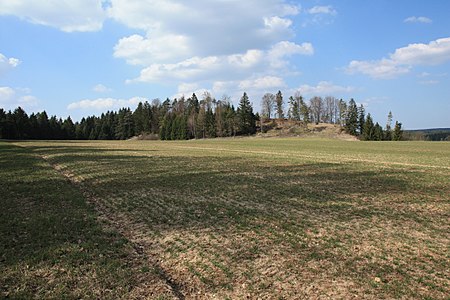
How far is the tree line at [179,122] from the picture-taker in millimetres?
112500

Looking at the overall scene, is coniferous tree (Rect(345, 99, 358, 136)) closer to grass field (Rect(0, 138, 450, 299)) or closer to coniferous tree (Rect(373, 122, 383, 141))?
coniferous tree (Rect(373, 122, 383, 141))

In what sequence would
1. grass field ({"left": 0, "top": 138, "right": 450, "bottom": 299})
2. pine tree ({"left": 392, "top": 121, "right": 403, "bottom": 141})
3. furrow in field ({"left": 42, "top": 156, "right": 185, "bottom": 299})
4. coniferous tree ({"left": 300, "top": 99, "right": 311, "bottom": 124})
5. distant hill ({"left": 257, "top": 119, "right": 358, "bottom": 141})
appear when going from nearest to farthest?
furrow in field ({"left": 42, "top": 156, "right": 185, "bottom": 299}) → grass field ({"left": 0, "top": 138, "right": 450, "bottom": 299}) → pine tree ({"left": 392, "top": 121, "right": 403, "bottom": 141}) → distant hill ({"left": 257, "top": 119, "right": 358, "bottom": 141}) → coniferous tree ({"left": 300, "top": 99, "right": 311, "bottom": 124})

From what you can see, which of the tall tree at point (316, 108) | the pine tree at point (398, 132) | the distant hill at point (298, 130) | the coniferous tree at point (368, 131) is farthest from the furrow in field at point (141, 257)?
the tall tree at point (316, 108)

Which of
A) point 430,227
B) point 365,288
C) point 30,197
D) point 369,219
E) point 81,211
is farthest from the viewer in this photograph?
point 30,197

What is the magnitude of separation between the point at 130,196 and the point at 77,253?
6880 millimetres

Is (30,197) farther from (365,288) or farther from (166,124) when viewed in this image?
(166,124)

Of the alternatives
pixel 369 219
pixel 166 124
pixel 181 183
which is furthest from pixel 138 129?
pixel 369 219

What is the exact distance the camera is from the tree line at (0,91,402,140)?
11250 cm

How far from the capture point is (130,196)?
1454cm

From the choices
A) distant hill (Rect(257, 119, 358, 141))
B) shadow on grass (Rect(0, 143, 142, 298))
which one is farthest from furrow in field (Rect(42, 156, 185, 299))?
distant hill (Rect(257, 119, 358, 141))

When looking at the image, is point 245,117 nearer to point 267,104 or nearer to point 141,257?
point 267,104

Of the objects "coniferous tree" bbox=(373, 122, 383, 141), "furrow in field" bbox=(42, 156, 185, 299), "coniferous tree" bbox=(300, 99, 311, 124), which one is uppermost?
"coniferous tree" bbox=(300, 99, 311, 124)

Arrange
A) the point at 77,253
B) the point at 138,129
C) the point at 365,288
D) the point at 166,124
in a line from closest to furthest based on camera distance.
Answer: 1. the point at 365,288
2. the point at 77,253
3. the point at 166,124
4. the point at 138,129

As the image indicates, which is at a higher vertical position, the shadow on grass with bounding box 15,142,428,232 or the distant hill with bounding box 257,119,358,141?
the distant hill with bounding box 257,119,358,141
